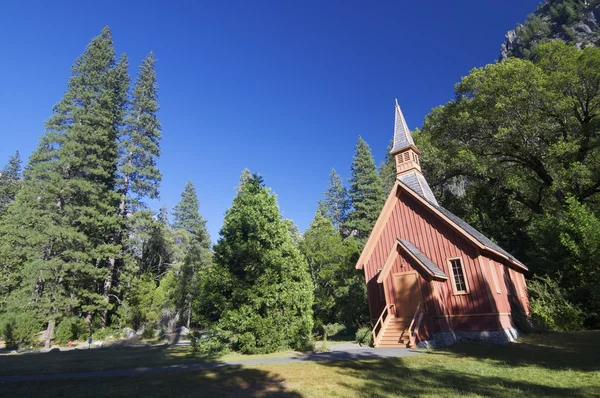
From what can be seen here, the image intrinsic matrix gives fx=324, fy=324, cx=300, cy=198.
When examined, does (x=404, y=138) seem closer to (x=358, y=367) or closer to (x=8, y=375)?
(x=358, y=367)

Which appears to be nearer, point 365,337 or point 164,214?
point 365,337

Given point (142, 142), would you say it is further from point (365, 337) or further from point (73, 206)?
point (365, 337)

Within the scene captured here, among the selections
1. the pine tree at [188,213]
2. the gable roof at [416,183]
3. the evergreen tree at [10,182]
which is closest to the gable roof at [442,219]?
the gable roof at [416,183]

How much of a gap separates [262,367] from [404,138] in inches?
668

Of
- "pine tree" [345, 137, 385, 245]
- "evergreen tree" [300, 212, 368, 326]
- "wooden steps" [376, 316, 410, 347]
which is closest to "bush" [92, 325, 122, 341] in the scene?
"evergreen tree" [300, 212, 368, 326]

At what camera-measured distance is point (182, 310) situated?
127ft

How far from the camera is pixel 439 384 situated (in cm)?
662

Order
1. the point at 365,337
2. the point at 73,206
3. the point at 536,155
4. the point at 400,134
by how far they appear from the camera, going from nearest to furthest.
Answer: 1. the point at 365,337
2. the point at 400,134
3. the point at 536,155
4. the point at 73,206

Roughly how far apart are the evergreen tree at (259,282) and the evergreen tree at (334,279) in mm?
12313

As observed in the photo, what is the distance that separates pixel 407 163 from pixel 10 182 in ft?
192

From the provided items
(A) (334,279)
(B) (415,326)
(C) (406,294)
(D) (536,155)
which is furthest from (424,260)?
(A) (334,279)

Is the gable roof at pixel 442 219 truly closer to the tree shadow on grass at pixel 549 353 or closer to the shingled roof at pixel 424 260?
the shingled roof at pixel 424 260

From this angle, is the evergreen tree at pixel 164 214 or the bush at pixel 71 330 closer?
the bush at pixel 71 330

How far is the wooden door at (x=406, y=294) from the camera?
15.3 meters
